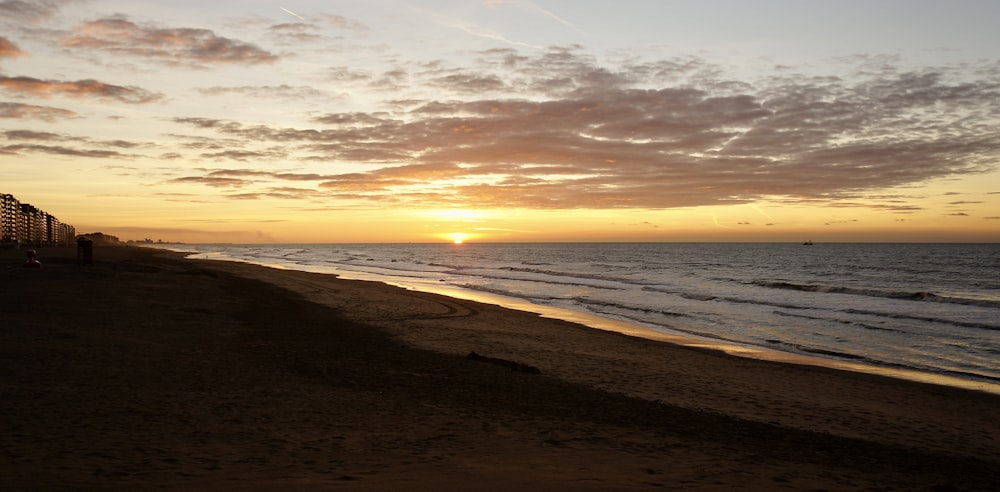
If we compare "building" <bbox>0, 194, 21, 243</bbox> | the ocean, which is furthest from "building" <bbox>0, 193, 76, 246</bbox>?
the ocean

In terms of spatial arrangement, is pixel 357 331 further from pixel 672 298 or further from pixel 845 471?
pixel 672 298

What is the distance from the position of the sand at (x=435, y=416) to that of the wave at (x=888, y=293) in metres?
32.2

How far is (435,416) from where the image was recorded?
1020 cm

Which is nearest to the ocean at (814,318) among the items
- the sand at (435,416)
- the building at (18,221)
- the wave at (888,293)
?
the wave at (888,293)

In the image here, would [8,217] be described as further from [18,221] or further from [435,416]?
[435,416]

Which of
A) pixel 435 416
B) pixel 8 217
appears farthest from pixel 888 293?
pixel 8 217

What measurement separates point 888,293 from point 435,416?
4790 centimetres

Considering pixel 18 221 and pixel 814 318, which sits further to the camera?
pixel 18 221

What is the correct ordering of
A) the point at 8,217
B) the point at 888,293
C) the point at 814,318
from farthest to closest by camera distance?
the point at 8,217 → the point at 888,293 → the point at 814,318

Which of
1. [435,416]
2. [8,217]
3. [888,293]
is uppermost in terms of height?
[8,217]

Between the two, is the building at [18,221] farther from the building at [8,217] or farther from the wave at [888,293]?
the wave at [888,293]

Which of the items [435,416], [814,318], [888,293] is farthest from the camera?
[888,293]

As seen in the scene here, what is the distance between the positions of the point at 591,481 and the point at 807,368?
517 inches

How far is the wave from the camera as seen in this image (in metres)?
42.1
